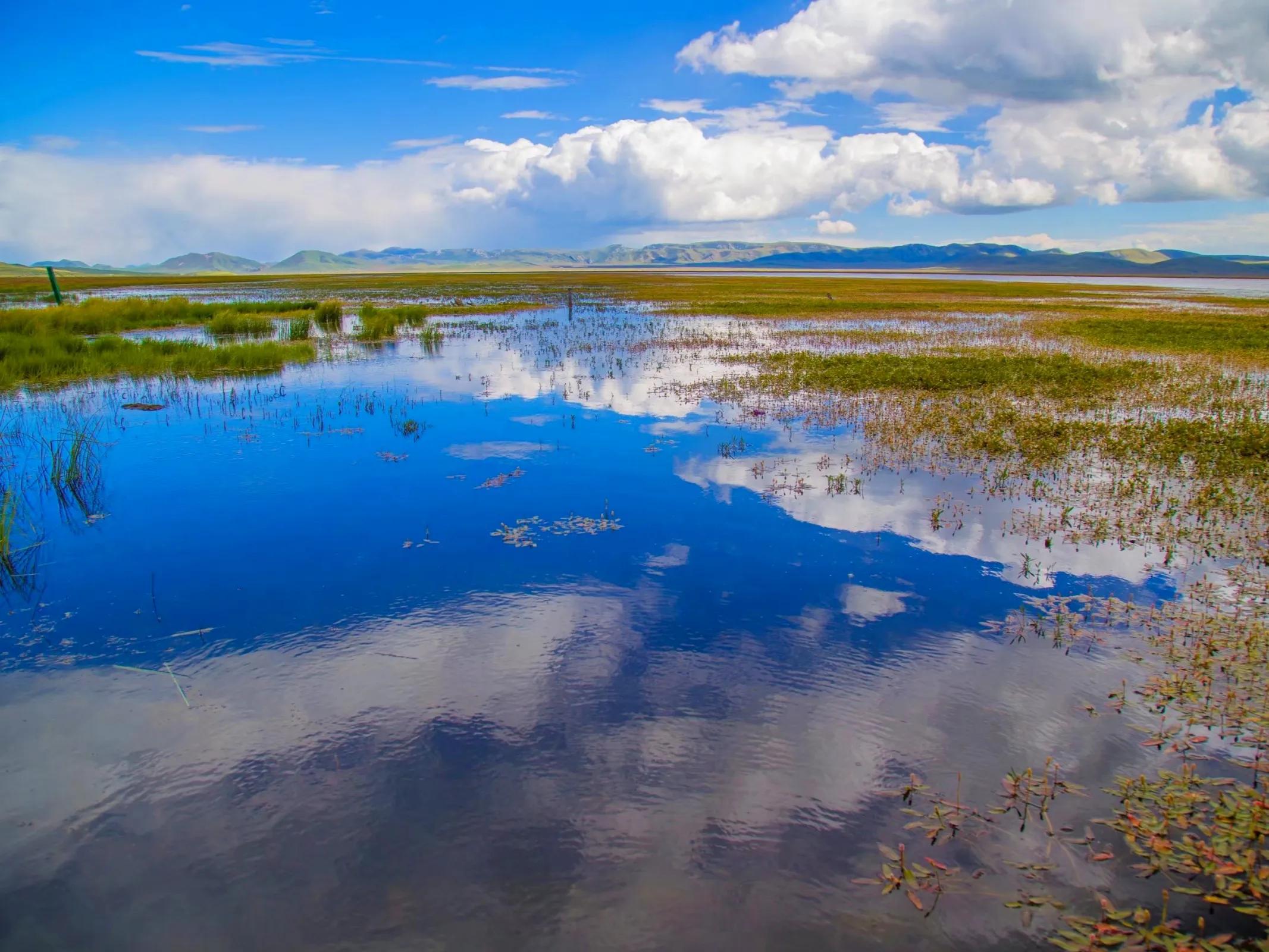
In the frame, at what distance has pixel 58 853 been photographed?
4.75 metres

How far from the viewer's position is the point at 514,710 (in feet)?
20.4

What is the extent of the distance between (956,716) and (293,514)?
31.3 feet

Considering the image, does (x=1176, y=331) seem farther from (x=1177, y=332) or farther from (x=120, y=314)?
(x=120, y=314)

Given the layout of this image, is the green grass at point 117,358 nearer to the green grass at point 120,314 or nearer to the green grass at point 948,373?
the green grass at point 120,314

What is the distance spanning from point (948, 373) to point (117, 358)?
87.0ft

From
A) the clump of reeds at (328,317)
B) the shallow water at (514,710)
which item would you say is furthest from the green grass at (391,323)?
the shallow water at (514,710)

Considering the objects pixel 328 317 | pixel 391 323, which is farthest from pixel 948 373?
pixel 328 317

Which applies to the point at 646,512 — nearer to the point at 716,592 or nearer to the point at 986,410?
the point at 716,592

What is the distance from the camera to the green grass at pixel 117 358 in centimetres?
2148

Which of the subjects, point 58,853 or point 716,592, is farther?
point 716,592

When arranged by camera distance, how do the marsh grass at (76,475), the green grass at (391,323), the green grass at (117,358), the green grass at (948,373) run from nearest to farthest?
the marsh grass at (76,475) < the green grass at (948,373) < the green grass at (117,358) < the green grass at (391,323)

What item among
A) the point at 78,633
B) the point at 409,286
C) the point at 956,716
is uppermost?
the point at 409,286

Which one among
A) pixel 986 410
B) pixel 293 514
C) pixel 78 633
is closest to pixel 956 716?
pixel 78 633

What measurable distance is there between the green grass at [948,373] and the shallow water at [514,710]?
884 cm
